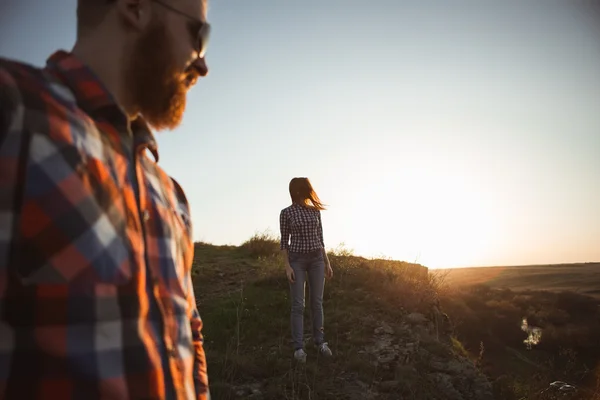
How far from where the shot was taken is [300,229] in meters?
6.04

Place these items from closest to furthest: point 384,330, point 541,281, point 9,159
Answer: point 9,159 < point 384,330 < point 541,281

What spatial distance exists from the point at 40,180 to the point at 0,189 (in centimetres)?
7

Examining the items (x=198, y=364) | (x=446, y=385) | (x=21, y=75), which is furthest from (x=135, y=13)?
(x=446, y=385)

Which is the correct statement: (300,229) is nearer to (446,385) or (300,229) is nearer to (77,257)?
(446,385)

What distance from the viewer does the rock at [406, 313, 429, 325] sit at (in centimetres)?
786

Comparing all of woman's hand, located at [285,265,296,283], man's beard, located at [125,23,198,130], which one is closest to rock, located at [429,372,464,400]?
woman's hand, located at [285,265,296,283]

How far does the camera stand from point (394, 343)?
7043 mm

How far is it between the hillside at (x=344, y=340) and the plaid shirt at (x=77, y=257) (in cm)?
385

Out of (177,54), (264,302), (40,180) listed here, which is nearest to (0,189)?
(40,180)

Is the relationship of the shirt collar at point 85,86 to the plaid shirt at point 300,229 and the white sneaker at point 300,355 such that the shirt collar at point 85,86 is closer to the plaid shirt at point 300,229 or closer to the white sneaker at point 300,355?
the plaid shirt at point 300,229

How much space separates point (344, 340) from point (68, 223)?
6778mm

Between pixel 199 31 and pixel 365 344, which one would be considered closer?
pixel 199 31

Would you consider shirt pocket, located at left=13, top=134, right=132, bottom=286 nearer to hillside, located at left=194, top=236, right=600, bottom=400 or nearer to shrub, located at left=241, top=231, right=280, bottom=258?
hillside, located at left=194, top=236, right=600, bottom=400

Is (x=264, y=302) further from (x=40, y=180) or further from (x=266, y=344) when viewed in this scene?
(x=40, y=180)
